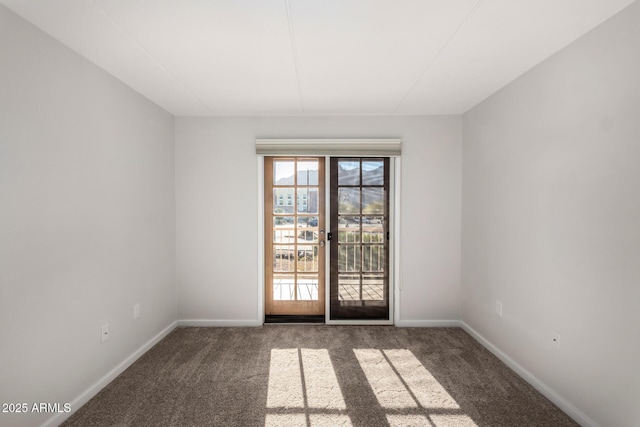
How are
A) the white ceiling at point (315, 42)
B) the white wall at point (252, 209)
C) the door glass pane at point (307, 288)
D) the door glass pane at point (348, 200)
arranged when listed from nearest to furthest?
the white ceiling at point (315, 42), the white wall at point (252, 209), the door glass pane at point (348, 200), the door glass pane at point (307, 288)

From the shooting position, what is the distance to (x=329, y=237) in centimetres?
365

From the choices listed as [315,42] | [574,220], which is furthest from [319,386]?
[315,42]

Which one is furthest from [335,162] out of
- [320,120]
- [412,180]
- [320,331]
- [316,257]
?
[320,331]

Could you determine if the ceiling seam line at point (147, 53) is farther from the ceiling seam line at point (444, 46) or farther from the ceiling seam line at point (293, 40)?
the ceiling seam line at point (444, 46)

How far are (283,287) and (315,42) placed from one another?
2683 millimetres

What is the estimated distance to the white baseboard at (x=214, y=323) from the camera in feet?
11.6

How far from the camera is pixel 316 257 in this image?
374 cm

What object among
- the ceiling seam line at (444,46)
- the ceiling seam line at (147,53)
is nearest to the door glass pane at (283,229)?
the ceiling seam line at (147,53)

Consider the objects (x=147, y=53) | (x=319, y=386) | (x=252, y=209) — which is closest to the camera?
(x=147, y=53)

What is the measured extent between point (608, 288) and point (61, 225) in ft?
10.9

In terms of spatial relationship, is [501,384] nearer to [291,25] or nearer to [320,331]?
[320,331]

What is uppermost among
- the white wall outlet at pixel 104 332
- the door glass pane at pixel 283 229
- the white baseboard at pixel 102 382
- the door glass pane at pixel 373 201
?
the door glass pane at pixel 373 201

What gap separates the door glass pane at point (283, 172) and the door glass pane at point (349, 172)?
580 mm

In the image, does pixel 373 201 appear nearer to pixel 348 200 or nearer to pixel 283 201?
pixel 348 200
